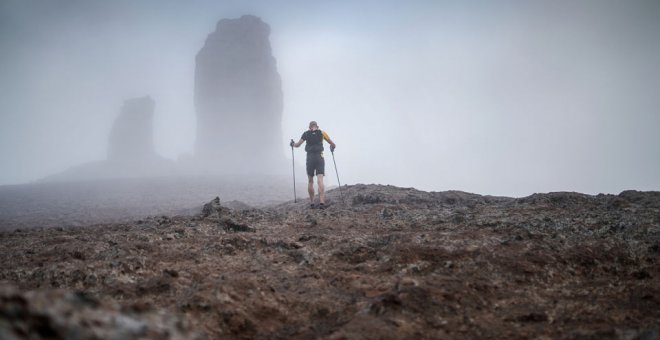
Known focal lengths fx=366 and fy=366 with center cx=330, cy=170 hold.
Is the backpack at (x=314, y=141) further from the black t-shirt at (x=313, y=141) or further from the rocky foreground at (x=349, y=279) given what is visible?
the rocky foreground at (x=349, y=279)

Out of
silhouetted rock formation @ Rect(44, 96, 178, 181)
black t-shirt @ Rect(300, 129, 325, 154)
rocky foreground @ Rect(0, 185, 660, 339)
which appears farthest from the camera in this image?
silhouetted rock formation @ Rect(44, 96, 178, 181)

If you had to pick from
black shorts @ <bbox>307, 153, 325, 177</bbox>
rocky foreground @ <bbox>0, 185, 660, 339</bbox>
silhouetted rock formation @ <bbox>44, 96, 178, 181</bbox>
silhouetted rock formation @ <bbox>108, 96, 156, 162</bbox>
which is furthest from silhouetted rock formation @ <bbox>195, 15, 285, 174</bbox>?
rocky foreground @ <bbox>0, 185, 660, 339</bbox>

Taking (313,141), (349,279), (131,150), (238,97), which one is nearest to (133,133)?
(131,150)

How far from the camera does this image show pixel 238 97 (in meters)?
100

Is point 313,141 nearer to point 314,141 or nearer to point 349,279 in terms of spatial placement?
point 314,141

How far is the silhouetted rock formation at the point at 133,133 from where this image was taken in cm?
9531

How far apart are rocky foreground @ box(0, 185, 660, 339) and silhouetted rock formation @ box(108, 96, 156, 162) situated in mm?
96590

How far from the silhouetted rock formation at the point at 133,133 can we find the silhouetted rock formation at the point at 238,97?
14.4 meters

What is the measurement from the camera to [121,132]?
97312mm

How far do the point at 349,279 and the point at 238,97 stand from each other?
100m

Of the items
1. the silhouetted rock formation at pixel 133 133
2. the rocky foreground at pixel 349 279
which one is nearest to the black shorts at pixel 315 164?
the rocky foreground at pixel 349 279

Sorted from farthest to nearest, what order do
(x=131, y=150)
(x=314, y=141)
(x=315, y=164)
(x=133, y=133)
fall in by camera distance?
(x=133, y=133)
(x=131, y=150)
(x=314, y=141)
(x=315, y=164)

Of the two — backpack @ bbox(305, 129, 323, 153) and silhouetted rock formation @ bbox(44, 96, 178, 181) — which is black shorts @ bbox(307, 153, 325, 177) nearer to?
backpack @ bbox(305, 129, 323, 153)

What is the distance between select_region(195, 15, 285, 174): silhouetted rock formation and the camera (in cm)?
9662
